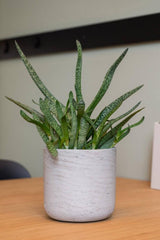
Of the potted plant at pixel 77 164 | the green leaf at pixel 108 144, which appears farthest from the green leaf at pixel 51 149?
the green leaf at pixel 108 144

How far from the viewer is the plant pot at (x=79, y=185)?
865 mm

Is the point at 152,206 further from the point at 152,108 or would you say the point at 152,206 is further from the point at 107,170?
the point at 152,108

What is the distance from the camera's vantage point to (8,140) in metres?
2.17

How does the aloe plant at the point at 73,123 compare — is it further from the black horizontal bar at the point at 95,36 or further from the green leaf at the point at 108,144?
the black horizontal bar at the point at 95,36

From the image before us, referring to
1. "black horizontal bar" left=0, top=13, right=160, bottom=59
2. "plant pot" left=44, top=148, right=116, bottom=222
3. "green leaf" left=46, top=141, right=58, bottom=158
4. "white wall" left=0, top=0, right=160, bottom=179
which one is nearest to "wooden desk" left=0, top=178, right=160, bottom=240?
"plant pot" left=44, top=148, right=116, bottom=222

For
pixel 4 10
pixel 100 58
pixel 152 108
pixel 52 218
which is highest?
pixel 4 10

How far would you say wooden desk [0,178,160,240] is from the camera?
0.79 m

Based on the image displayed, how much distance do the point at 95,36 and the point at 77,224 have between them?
0.97m

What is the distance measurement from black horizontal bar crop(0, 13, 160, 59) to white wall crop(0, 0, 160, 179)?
0.03m

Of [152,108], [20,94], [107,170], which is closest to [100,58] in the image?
[152,108]

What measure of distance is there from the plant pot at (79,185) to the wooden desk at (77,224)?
0.9 inches

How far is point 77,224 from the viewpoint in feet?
2.87

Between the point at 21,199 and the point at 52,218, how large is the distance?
0.74 feet

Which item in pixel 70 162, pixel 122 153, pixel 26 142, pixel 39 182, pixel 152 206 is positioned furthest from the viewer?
pixel 26 142
